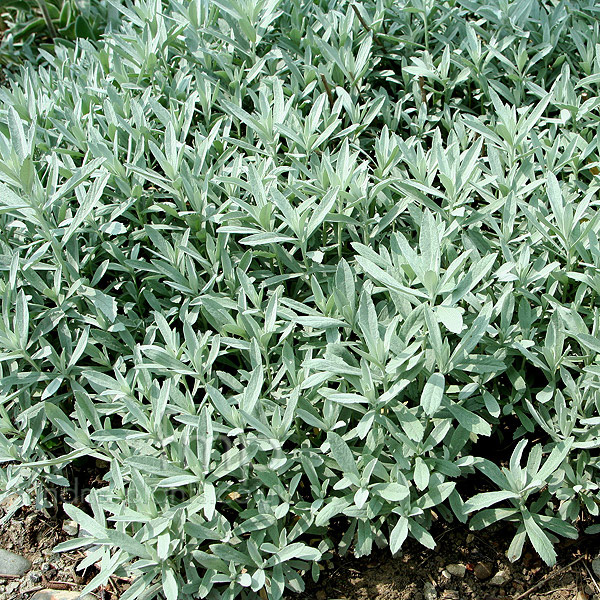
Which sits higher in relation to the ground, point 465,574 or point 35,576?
point 465,574

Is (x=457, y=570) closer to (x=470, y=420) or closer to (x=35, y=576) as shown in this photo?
(x=470, y=420)

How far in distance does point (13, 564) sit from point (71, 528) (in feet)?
0.70

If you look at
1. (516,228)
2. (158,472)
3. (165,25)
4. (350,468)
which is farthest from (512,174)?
(165,25)

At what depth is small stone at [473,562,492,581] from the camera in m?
2.15

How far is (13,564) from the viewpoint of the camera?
92.7 inches

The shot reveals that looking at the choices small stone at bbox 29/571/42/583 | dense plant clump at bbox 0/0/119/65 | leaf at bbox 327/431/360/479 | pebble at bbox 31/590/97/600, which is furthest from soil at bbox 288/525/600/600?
dense plant clump at bbox 0/0/119/65

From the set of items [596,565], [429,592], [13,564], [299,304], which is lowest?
[13,564]

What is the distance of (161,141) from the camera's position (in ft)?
9.23

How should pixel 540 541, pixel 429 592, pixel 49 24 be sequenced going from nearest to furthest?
pixel 540 541 → pixel 429 592 → pixel 49 24

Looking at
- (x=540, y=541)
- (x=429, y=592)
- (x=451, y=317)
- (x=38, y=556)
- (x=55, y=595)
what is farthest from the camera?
(x=38, y=556)

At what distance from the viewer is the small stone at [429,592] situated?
2119 mm

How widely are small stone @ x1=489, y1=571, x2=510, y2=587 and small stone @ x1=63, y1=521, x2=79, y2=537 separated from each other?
139 centimetres

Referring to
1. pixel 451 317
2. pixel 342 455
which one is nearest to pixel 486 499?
pixel 342 455

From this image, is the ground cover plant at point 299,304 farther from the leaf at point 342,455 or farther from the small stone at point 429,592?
the small stone at point 429,592
